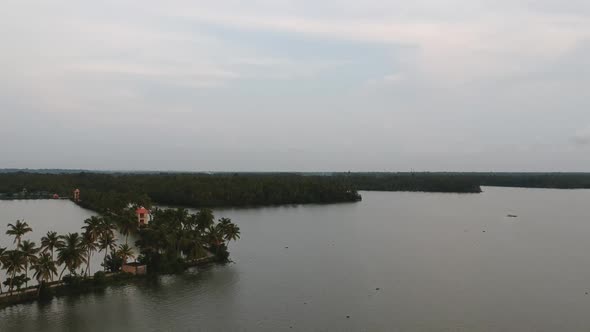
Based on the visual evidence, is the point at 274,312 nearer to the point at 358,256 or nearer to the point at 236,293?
the point at 236,293

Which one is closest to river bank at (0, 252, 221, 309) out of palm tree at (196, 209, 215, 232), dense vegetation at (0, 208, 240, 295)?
dense vegetation at (0, 208, 240, 295)

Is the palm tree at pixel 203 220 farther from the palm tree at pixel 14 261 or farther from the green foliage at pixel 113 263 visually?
the palm tree at pixel 14 261

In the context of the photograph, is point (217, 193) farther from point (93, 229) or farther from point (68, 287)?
point (68, 287)

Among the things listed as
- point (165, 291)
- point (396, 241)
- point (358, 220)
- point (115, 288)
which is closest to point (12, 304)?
point (115, 288)

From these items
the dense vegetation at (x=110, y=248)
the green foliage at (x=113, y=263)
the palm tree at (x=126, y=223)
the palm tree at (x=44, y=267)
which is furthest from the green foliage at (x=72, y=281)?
the palm tree at (x=126, y=223)

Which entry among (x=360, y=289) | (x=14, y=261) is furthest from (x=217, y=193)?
(x=14, y=261)
